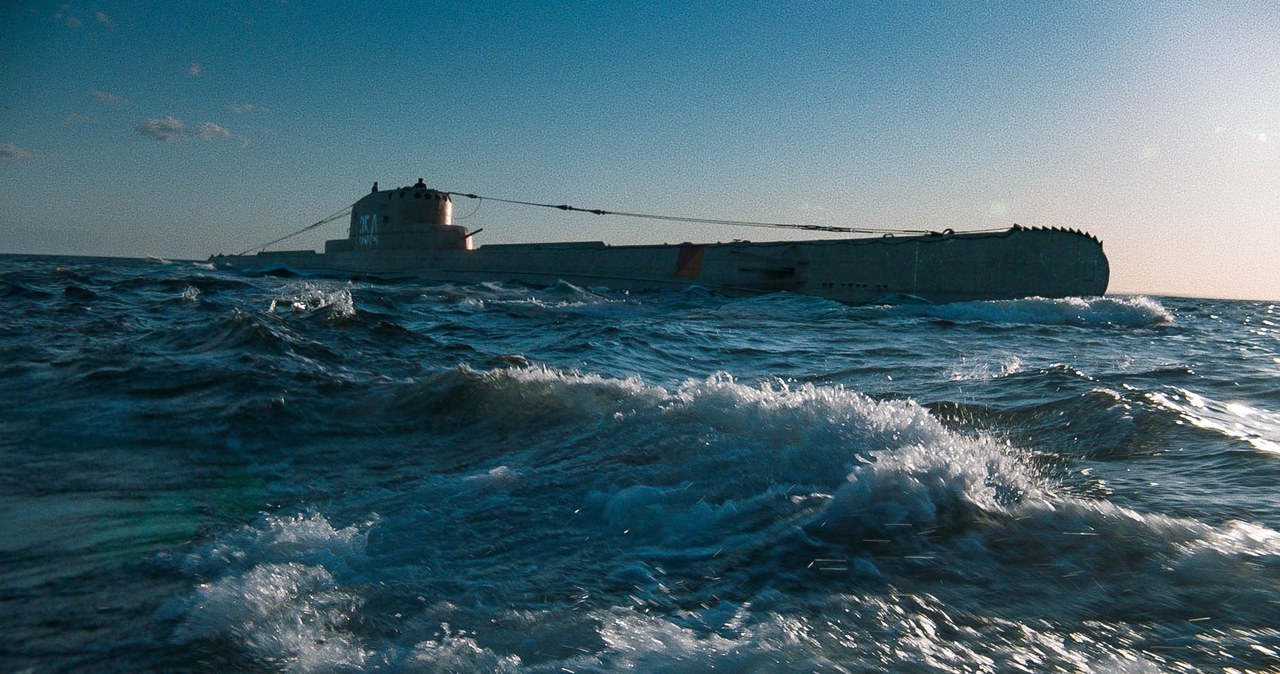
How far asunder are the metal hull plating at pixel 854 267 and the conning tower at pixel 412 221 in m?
3.50

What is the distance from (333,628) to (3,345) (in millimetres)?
9032

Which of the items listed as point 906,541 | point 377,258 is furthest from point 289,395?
point 377,258

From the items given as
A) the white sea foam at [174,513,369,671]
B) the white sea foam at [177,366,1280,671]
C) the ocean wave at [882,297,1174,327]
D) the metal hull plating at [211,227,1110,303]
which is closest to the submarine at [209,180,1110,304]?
the metal hull plating at [211,227,1110,303]

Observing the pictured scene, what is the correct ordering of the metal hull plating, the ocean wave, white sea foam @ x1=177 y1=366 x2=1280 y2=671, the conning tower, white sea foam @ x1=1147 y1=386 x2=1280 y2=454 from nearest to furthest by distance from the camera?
white sea foam @ x1=177 y1=366 x2=1280 y2=671 < white sea foam @ x1=1147 y1=386 x2=1280 y2=454 < the ocean wave < the metal hull plating < the conning tower

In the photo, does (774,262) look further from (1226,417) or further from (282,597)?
(282,597)

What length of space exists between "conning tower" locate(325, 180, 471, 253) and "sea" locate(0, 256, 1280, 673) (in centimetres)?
2902

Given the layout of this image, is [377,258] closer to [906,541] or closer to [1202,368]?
[1202,368]

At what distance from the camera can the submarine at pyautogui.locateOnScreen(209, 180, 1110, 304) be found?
24.7m

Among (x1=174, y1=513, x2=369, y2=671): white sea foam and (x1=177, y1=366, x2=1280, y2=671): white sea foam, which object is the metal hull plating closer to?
(x1=177, y1=366, x2=1280, y2=671): white sea foam

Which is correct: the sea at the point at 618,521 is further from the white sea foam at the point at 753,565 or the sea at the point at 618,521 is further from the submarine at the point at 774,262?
the submarine at the point at 774,262

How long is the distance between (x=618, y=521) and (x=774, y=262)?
2448 centimetres

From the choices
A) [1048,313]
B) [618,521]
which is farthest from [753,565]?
[1048,313]

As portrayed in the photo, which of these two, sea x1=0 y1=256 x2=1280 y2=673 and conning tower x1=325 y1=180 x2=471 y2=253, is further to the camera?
conning tower x1=325 y1=180 x2=471 y2=253

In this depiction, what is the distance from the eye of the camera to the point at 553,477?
463 cm
